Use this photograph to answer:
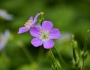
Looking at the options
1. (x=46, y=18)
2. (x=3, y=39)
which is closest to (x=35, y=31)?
(x=3, y=39)

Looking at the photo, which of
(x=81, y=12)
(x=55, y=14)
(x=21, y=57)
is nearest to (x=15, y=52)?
(x=21, y=57)

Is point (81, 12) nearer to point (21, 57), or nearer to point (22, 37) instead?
point (22, 37)

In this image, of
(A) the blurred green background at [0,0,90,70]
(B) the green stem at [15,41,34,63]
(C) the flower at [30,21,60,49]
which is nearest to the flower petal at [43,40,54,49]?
(C) the flower at [30,21,60,49]

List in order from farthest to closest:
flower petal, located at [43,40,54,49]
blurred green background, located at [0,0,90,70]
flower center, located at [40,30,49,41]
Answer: blurred green background, located at [0,0,90,70] → flower center, located at [40,30,49,41] → flower petal, located at [43,40,54,49]

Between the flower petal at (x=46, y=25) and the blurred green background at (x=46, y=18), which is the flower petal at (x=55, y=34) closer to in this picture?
the flower petal at (x=46, y=25)

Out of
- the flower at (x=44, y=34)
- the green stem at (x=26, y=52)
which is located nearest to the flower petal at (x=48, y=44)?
the flower at (x=44, y=34)

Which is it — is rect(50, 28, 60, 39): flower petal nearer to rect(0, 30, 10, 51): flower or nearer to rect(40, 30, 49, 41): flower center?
rect(40, 30, 49, 41): flower center

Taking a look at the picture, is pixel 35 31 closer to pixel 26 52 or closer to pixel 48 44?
pixel 48 44
